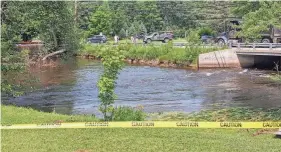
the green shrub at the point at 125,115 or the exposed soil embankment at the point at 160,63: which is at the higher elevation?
the green shrub at the point at 125,115

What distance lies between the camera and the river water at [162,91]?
21062mm

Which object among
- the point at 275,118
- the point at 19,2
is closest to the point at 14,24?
the point at 19,2

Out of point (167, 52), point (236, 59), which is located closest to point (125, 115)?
point (236, 59)

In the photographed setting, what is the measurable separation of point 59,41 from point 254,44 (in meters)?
14.9

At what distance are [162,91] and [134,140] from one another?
15.2 meters

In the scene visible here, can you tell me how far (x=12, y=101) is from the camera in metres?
22.1

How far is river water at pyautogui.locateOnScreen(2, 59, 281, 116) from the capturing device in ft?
69.1

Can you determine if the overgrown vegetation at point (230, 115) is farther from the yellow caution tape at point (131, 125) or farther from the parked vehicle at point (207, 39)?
the parked vehicle at point (207, 39)

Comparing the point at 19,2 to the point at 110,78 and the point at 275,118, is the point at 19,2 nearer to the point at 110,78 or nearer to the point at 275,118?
the point at 110,78

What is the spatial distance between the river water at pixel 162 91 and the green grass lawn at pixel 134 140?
694 centimetres

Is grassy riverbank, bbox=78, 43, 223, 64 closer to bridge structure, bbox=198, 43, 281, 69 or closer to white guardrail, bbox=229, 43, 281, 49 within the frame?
bridge structure, bbox=198, 43, 281, 69

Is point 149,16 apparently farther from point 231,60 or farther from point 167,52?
point 231,60

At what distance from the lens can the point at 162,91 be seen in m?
25.9

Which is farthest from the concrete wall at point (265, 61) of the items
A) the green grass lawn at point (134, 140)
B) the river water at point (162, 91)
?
the green grass lawn at point (134, 140)
